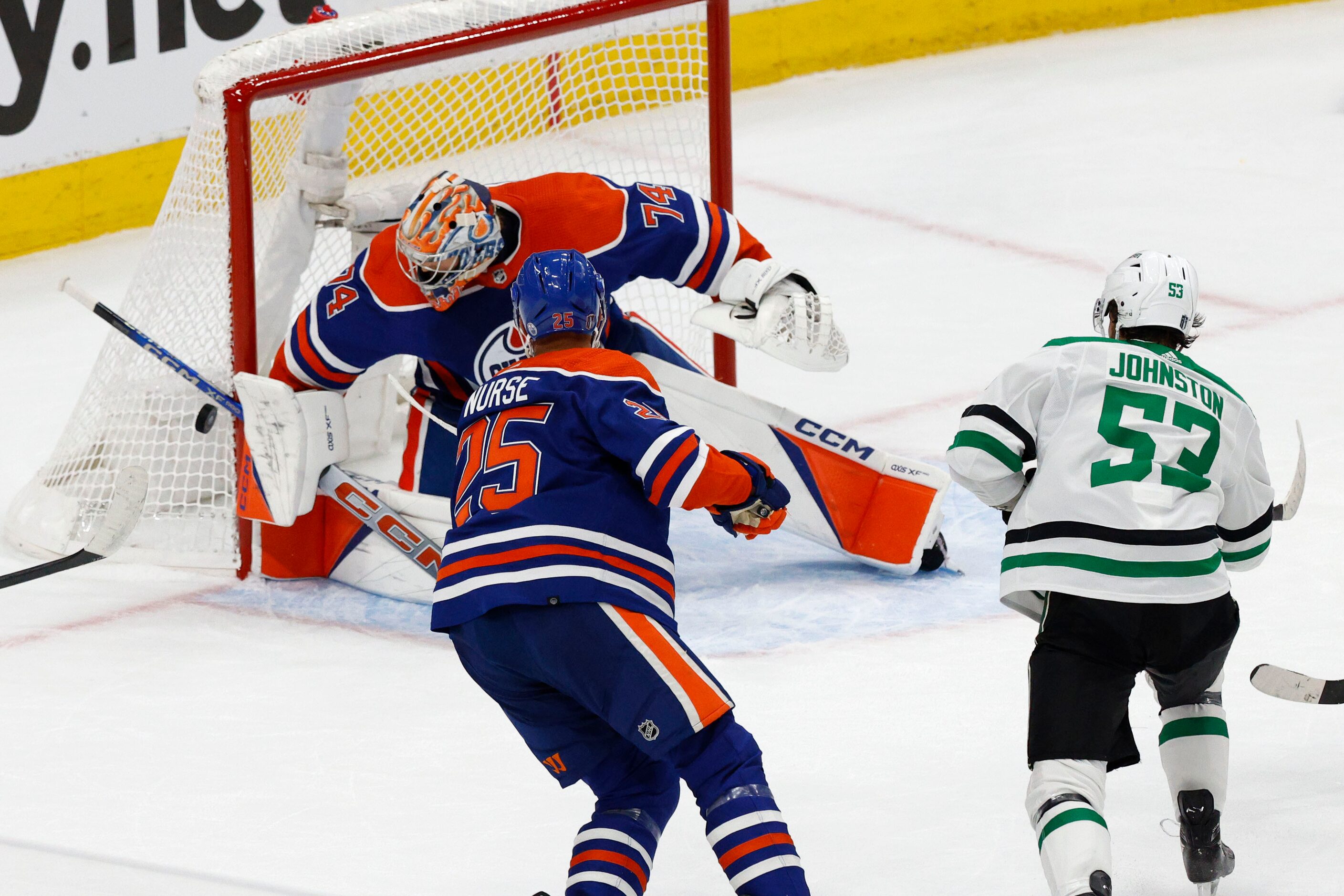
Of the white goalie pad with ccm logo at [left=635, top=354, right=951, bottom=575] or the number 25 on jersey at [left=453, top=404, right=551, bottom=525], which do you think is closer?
the number 25 on jersey at [left=453, top=404, right=551, bottom=525]

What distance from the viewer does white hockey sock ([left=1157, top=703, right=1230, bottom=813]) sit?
2463 mm

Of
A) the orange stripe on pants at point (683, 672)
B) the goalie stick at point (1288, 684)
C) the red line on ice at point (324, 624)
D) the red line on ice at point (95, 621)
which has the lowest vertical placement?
the red line on ice at point (95, 621)

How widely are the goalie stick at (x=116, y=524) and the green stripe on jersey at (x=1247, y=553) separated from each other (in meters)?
2.05

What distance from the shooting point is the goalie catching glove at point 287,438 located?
3605 mm

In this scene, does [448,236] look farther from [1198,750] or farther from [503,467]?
[1198,750]

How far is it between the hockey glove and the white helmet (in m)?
0.50

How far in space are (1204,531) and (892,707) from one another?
902mm

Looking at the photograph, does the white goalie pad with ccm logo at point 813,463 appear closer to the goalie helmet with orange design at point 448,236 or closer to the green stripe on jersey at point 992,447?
the goalie helmet with orange design at point 448,236

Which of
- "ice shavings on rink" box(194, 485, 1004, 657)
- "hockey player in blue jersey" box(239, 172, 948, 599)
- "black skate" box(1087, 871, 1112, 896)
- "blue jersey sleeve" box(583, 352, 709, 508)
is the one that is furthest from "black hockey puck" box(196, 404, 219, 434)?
"black skate" box(1087, 871, 1112, 896)

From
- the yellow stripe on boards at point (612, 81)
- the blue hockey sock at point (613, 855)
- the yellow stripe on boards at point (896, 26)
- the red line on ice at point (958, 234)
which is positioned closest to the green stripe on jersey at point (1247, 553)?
the blue hockey sock at point (613, 855)

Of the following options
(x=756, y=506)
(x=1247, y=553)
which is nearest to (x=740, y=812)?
(x=756, y=506)

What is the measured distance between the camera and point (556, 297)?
2.52m

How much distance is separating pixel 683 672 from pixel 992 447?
475mm

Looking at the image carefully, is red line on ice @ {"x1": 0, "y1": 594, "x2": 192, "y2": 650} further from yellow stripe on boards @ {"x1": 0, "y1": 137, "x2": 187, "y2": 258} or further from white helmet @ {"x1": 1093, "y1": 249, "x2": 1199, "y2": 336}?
yellow stripe on boards @ {"x1": 0, "y1": 137, "x2": 187, "y2": 258}
